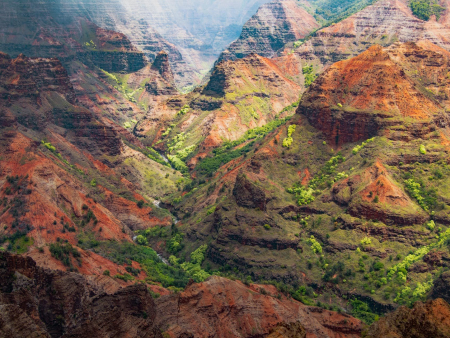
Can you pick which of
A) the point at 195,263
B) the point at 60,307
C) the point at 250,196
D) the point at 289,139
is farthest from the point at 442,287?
the point at 289,139

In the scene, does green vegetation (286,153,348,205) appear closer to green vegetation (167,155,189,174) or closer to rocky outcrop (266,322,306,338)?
green vegetation (167,155,189,174)

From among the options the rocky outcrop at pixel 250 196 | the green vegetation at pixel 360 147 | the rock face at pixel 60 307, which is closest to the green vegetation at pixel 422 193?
the green vegetation at pixel 360 147

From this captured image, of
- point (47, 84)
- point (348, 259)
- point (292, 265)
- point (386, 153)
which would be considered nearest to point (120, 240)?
point (292, 265)

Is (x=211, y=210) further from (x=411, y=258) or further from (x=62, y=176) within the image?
(x=411, y=258)

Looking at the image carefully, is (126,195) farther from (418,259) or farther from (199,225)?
(418,259)

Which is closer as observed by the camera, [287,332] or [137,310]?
[287,332]

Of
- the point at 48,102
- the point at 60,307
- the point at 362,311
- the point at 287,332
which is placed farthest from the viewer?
the point at 48,102

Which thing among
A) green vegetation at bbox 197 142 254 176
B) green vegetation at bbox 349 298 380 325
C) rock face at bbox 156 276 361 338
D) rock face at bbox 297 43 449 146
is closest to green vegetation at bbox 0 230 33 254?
rock face at bbox 156 276 361 338
